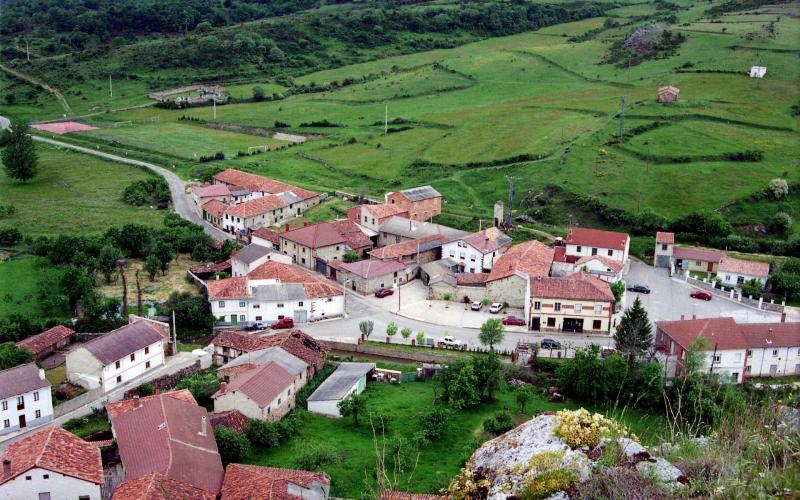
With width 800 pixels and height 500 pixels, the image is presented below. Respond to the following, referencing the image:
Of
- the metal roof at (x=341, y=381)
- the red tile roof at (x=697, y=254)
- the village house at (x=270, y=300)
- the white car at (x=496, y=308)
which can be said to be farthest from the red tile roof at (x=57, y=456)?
the red tile roof at (x=697, y=254)

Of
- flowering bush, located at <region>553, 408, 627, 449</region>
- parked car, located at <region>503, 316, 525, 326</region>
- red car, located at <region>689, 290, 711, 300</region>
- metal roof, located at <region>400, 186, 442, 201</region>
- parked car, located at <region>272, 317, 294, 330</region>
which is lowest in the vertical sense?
parked car, located at <region>272, 317, 294, 330</region>

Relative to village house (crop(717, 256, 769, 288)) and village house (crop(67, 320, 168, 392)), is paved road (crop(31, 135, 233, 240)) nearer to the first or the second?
village house (crop(67, 320, 168, 392))

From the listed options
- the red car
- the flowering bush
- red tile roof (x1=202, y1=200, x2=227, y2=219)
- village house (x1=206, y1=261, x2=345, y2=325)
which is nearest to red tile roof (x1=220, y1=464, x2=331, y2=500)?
the flowering bush

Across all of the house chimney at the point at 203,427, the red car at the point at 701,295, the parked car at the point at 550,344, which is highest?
the house chimney at the point at 203,427

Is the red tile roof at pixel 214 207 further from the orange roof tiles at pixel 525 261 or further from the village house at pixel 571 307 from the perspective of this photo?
the village house at pixel 571 307

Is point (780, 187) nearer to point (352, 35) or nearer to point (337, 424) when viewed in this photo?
point (337, 424)

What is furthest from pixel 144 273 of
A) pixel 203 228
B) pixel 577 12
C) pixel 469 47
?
pixel 577 12

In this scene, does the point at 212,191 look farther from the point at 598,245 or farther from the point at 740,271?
the point at 740,271
